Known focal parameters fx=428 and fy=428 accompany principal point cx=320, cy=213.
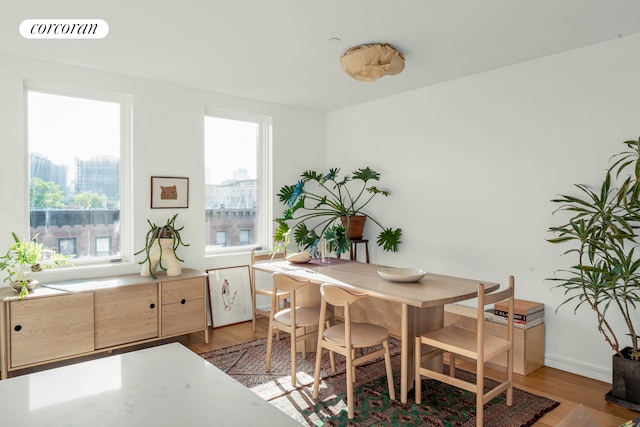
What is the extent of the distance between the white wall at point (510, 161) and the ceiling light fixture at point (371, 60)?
44.9 inches

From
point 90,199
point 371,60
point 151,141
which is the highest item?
point 371,60

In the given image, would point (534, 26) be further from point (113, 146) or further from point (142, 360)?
point (113, 146)

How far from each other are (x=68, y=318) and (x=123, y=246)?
3.19 ft

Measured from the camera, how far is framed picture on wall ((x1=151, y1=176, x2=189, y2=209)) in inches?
163

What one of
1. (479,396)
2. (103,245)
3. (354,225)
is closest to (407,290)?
(479,396)

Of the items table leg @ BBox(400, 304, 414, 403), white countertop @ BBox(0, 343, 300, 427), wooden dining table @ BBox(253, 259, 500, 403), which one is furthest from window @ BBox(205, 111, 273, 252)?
white countertop @ BBox(0, 343, 300, 427)

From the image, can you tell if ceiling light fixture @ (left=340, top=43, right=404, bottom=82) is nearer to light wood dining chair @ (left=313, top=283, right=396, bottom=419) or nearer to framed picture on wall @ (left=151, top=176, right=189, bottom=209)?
light wood dining chair @ (left=313, top=283, right=396, bottom=419)

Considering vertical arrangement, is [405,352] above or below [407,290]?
below

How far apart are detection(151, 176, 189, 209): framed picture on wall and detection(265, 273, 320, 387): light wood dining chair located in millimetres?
1611

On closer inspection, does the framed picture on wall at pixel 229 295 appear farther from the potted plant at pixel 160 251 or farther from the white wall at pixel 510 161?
the white wall at pixel 510 161

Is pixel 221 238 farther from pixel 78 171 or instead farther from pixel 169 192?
pixel 78 171

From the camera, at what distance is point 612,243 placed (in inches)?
112

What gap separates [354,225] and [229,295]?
156cm

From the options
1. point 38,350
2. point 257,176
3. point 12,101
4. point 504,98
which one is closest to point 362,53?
point 504,98
